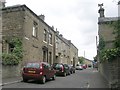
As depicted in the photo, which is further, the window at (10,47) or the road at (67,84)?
the window at (10,47)

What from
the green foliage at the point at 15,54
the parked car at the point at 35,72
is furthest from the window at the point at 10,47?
the parked car at the point at 35,72

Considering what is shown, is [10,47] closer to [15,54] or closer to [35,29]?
[15,54]

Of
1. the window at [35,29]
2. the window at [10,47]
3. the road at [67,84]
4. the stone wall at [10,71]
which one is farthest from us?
the window at [35,29]

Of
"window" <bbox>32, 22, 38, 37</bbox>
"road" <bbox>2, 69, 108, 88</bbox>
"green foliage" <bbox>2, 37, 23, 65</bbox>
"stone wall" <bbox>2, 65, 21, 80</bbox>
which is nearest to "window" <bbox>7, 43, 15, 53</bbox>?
"green foliage" <bbox>2, 37, 23, 65</bbox>

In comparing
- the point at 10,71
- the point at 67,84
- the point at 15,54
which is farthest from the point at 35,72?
the point at 15,54

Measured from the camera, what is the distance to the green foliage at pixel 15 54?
20.8 meters

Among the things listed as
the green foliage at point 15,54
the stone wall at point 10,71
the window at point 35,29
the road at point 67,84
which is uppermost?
the window at point 35,29

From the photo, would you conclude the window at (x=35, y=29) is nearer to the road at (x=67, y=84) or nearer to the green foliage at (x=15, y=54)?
the green foliage at (x=15, y=54)

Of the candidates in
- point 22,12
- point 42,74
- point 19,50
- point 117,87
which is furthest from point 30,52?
point 117,87

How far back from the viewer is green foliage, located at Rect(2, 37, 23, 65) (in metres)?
20.8

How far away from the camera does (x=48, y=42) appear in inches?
1401

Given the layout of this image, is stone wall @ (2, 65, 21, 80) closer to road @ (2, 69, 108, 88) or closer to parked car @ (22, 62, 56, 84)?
parked car @ (22, 62, 56, 84)

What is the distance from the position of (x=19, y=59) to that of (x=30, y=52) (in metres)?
3.14

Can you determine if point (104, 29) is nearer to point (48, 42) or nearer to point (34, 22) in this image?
point (48, 42)
